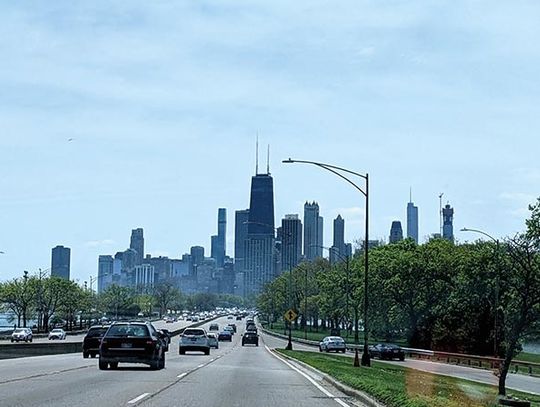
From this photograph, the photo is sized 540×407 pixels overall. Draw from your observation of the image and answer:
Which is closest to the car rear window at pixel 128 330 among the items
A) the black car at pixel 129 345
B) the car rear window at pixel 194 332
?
the black car at pixel 129 345

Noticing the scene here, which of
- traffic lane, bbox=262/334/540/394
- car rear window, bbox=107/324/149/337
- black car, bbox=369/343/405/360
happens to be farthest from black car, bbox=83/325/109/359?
black car, bbox=369/343/405/360

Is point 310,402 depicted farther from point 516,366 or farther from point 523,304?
point 516,366

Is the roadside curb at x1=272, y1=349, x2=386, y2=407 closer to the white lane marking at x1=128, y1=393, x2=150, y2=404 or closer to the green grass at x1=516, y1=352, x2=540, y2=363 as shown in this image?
the white lane marking at x1=128, y1=393, x2=150, y2=404

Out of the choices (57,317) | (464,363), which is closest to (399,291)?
(464,363)

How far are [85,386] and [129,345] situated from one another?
8.51m

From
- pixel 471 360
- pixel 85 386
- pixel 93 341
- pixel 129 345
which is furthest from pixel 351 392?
pixel 471 360

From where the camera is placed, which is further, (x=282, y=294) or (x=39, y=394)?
(x=282, y=294)

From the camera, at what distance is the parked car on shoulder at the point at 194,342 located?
184 ft

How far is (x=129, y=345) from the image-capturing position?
3206cm

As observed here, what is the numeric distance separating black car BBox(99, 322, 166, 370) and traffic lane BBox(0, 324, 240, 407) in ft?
1.43

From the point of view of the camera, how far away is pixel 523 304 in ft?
76.6

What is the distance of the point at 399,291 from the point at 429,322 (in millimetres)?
4038

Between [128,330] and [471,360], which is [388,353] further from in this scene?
[128,330]

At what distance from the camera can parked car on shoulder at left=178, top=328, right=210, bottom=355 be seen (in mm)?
56031
